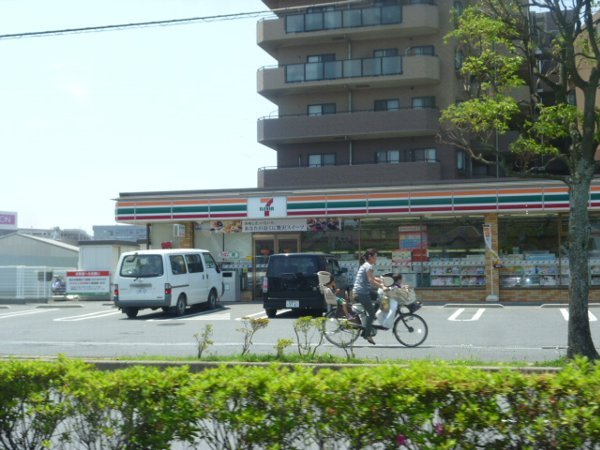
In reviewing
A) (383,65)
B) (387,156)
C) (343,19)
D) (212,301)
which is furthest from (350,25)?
(212,301)

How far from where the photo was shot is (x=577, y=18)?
10867 millimetres

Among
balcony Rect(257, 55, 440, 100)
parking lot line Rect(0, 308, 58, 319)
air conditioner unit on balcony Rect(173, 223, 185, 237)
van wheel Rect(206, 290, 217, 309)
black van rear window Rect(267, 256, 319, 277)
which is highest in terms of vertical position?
balcony Rect(257, 55, 440, 100)

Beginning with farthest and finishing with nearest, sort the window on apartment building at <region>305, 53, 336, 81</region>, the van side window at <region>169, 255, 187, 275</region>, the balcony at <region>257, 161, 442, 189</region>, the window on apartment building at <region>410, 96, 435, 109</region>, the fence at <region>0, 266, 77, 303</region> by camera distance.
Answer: the window on apartment building at <region>305, 53, 336, 81</region>
the window on apartment building at <region>410, 96, 435, 109</region>
the balcony at <region>257, 161, 442, 189</region>
the fence at <region>0, 266, 77, 303</region>
the van side window at <region>169, 255, 187, 275</region>

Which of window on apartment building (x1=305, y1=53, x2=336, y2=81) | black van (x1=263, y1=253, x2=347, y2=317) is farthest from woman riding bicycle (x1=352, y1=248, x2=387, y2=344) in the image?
window on apartment building (x1=305, y1=53, x2=336, y2=81)

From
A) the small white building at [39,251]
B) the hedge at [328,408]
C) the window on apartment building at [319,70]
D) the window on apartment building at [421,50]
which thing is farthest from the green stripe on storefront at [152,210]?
the small white building at [39,251]

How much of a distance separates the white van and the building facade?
5.54 metres

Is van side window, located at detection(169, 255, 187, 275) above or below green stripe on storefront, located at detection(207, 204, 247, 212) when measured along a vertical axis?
below

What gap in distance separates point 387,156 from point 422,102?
302 cm

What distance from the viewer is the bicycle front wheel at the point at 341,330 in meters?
11.7

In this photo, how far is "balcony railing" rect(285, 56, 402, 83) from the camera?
3503 centimetres

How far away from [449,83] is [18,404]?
3243cm

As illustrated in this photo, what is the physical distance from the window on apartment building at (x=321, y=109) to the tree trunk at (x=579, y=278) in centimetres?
2695

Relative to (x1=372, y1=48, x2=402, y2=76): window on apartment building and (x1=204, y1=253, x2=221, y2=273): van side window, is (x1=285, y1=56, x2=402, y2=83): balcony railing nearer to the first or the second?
(x1=372, y1=48, x2=402, y2=76): window on apartment building

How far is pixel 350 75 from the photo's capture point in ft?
117
